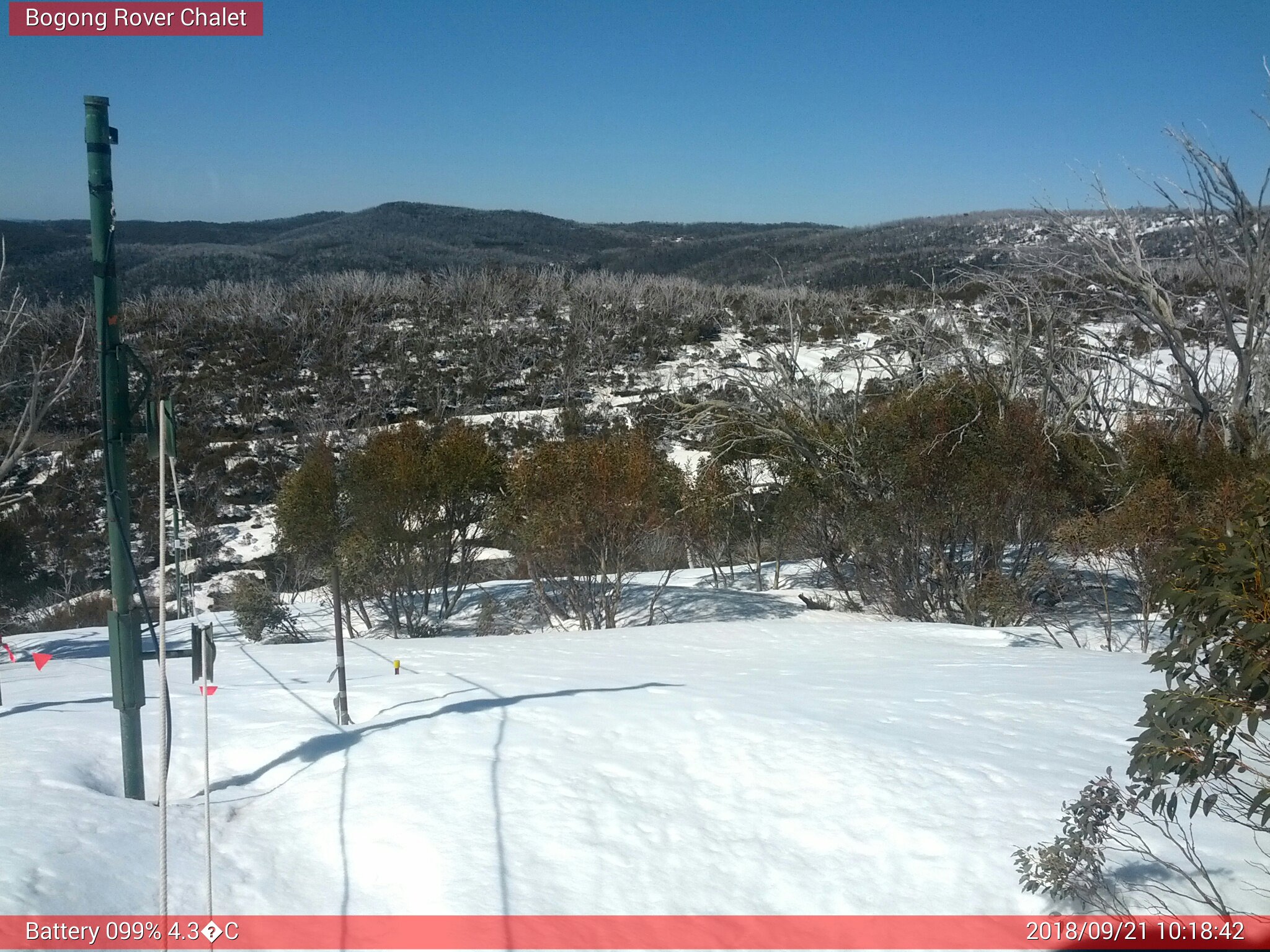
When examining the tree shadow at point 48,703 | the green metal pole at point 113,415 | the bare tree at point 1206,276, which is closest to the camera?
the green metal pole at point 113,415

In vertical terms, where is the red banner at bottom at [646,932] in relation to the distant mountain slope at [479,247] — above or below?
below

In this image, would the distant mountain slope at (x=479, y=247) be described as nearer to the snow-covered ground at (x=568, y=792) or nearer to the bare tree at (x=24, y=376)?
the bare tree at (x=24, y=376)

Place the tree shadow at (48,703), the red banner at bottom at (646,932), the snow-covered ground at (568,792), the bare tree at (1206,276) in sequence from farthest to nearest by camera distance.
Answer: the bare tree at (1206,276)
the tree shadow at (48,703)
the snow-covered ground at (568,792)
the red banner at bottom at (646,932)

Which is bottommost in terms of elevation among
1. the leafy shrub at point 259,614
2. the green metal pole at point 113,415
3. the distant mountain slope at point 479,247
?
the leafy shrub at point 259,614

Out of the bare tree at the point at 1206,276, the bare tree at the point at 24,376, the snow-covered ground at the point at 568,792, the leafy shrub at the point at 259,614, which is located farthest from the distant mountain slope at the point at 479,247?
the snow-covered ground at the point at 568,792

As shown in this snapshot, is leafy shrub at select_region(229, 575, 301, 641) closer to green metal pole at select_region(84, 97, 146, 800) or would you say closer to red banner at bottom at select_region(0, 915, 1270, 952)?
green metal pole at select_region(84, 97, 146, 800)

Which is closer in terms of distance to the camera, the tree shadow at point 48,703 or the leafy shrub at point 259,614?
the tree shadow at point 48,703

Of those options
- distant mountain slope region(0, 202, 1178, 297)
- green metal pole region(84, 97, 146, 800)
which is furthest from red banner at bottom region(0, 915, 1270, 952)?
distant mountain slope region(0, 202, 1178, 297)
